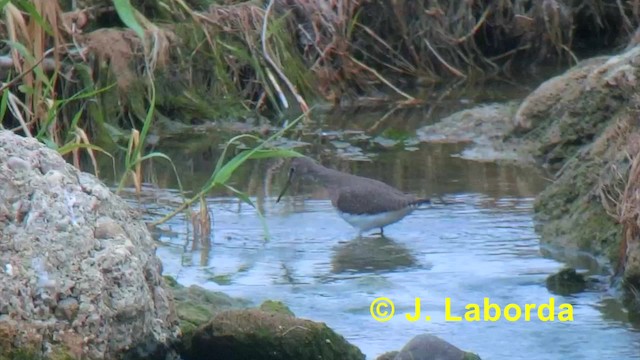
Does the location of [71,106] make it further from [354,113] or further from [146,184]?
[354,113]

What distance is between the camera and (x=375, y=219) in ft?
24.6

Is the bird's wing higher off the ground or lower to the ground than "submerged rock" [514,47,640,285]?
lower

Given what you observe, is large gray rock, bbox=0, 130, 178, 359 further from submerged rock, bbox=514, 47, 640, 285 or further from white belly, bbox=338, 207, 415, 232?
white belly, bbox=338, 207, 415, 232

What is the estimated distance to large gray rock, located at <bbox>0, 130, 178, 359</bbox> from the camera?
454 cm

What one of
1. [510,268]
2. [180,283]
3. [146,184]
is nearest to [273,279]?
[180,283]

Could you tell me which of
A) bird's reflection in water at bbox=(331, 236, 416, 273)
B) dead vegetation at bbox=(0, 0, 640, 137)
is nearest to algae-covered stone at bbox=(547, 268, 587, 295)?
bird's reflection in water at bbox=(331, 236, 416, 273)

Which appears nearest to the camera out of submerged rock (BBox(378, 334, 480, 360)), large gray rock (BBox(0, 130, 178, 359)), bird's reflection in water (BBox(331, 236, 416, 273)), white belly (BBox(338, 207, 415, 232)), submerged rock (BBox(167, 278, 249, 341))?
large gray rock (BBox(0, 130, 178, 359))

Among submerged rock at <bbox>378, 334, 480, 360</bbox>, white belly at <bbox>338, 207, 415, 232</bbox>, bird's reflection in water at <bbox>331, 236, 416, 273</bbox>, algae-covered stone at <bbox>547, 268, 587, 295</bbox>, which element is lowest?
bird's reflection in water at <bbox>331, 236, 416, 273</bbox>

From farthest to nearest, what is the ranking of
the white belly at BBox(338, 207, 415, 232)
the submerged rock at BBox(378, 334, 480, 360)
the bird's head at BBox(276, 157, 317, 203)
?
the bird's head at BBox(276, 157, 317, 203), the white belly at BBox(338, 207, 415, 232), the submerged rock at BBox(378, 334, 480, 360)

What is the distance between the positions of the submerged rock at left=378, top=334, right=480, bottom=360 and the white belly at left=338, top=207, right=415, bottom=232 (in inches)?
99.3

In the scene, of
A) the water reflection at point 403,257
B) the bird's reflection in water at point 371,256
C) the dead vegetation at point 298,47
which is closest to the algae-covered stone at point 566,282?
the water reflection at point 403,257

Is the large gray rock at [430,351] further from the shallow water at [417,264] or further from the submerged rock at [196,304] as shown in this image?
the submerged rock at [196,304]

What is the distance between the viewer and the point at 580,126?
28.8 ft

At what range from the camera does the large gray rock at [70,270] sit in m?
4.54
